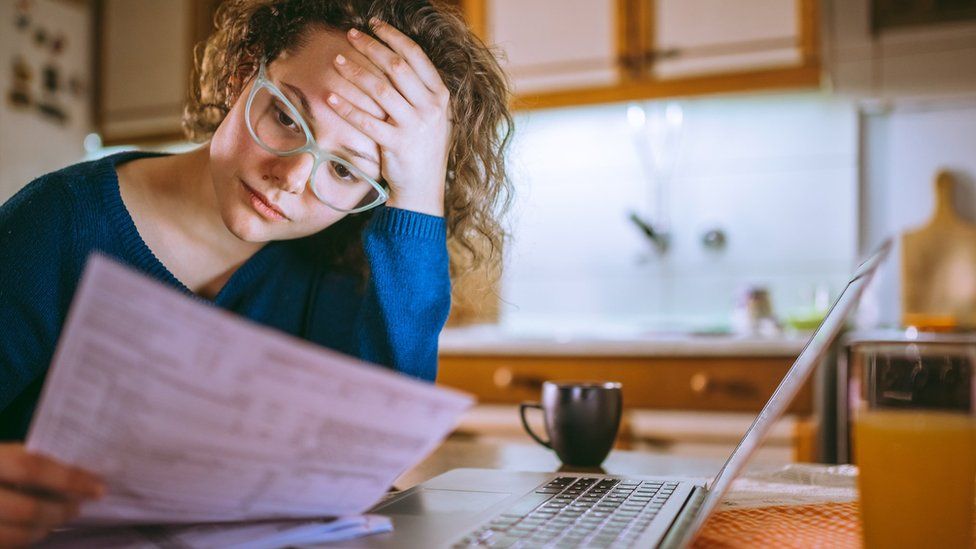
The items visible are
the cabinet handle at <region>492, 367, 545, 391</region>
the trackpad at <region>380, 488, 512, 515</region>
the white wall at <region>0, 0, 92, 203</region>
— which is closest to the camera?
the trackpad at <region>380, 488, 512, 515</region>

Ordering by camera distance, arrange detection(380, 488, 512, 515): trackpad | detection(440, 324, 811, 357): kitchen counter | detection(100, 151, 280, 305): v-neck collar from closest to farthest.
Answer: detection(380, 488, 512, 515): trackpad → detection(100, 151, 280, 305): v-neck collar → detection(440, 324, 811, 357): kitchen counter

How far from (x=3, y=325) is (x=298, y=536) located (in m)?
0.50

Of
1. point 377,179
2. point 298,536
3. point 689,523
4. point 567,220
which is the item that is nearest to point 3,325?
point 377,179

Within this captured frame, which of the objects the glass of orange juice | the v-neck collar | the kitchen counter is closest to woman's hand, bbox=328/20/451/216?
the v-neck collar

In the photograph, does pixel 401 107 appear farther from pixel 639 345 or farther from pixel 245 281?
pixel 639 345

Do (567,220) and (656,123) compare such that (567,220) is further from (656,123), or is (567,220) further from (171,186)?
(171,186)

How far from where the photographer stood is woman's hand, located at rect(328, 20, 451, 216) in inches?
33.0

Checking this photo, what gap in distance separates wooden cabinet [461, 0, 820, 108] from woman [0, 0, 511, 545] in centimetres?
119

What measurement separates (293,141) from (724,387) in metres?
1.45

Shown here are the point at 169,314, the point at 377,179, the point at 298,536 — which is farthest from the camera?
the point at 377,179

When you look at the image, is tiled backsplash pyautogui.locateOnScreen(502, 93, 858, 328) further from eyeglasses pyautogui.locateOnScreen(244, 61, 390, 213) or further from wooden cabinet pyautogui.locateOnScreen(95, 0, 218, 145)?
eyeglasses pyautogui.locateOnScreen(244, 61, 390, 213)

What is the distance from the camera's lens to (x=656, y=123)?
258 centimetres

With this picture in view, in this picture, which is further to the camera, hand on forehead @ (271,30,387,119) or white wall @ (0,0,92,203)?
white wall @ (0,0,92,203)

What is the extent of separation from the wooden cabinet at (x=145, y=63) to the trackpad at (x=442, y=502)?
263 cm
